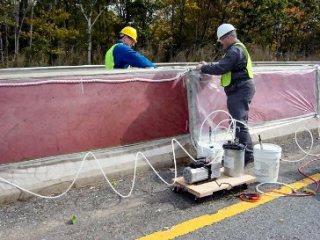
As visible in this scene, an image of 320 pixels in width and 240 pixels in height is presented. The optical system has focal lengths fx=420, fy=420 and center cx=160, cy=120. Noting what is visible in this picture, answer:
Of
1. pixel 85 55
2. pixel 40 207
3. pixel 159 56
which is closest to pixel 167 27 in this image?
pixel 159 56

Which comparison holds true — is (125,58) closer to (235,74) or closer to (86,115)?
(86,115)

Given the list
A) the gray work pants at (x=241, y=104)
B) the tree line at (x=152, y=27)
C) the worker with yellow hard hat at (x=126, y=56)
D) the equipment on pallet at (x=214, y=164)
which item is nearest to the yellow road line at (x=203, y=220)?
the equipment on pallet at (x=214, y=164)

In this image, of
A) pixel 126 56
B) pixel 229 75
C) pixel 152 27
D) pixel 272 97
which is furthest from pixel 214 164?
pixel 152 27

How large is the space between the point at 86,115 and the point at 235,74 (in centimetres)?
217

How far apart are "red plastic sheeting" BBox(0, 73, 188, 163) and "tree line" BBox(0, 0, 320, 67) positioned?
13240 mm

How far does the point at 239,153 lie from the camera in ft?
16.9

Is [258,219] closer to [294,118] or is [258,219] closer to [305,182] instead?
[305,182]

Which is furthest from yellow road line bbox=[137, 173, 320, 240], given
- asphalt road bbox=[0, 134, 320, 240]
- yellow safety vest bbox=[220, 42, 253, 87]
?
yellow safety vest bbox=[220, 42, 253, 87]

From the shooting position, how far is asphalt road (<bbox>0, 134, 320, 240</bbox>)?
3.99 meters

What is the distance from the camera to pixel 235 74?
589cm

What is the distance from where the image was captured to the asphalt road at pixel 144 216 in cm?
399

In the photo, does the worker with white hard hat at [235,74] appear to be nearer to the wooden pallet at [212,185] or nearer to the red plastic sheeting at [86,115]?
the red plastic sheeting at [86,115]

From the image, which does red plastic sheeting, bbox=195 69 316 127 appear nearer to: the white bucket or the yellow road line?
the white bucket

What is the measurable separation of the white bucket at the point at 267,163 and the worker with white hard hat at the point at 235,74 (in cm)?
64
